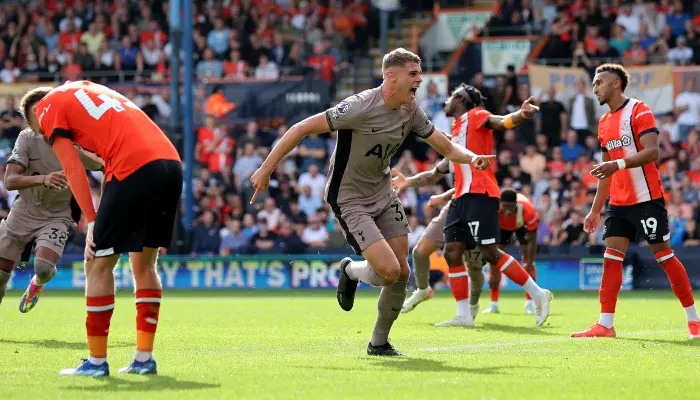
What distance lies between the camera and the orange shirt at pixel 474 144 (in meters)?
12.4

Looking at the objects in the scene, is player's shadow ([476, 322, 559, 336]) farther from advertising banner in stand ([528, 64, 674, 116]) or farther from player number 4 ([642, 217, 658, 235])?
advertising banner in stand ([528, 64, 674, 116])

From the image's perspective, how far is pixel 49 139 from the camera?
752cm

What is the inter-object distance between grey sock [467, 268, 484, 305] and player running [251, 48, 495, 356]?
16.3ft

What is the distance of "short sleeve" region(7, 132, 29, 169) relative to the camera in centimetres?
1140

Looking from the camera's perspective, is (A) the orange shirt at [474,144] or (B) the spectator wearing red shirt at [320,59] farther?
(B) the spectator wearing red shirt at [320,59]

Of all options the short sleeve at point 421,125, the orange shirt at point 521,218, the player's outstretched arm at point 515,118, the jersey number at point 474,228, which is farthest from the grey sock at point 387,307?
the orange shirt at point 521,218

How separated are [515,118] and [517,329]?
2284 millimetres

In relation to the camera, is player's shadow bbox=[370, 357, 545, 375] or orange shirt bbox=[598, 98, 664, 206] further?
orange shirt bbox=[598, 98, 664, 206]

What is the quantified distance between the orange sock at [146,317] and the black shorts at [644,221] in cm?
504

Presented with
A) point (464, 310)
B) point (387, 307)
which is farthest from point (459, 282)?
point (387, 307)

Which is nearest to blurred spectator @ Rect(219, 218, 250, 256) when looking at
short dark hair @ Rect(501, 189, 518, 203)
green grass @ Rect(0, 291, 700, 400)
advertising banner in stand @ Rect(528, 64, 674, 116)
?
advertising banner in stand @ Rect(528, 64, 674, 116)

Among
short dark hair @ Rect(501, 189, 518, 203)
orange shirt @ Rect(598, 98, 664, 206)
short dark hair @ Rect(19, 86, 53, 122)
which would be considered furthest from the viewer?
short dark hair @ Rect(501, 189, 518, 203)

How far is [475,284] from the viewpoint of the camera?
1416 centimetres

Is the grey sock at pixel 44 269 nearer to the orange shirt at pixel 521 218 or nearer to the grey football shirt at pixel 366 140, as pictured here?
the grey football shirt at pixel 366 140
